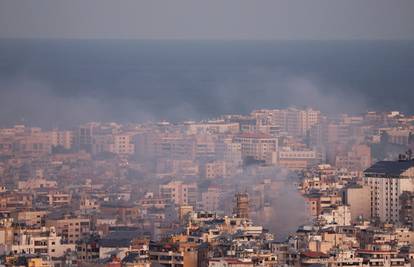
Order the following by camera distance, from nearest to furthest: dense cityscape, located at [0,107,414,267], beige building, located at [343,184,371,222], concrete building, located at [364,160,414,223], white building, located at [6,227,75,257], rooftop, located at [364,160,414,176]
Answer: dense cityscape, located at [0,107,414,267]
white building, located at [6,227,75,257]
beige building, located at [343,184,371,222]
concrete building, located at [364,160,414,223]
rooftop, located at [364,160,414,176]

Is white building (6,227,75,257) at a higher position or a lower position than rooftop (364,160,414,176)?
lower

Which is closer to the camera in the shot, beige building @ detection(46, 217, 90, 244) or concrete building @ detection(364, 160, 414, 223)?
beige building @ detection(46, 217, 90, 244)

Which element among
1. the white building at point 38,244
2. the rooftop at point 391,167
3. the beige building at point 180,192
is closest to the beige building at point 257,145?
the beige building at point 180,192

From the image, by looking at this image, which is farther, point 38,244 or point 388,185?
point 388,185

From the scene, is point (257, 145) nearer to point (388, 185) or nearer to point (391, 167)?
point (391, 167)

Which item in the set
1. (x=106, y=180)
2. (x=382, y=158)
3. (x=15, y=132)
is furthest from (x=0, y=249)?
(x=15, y=132)

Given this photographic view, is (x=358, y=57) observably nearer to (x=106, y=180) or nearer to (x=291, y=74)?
(x=291, y=74)

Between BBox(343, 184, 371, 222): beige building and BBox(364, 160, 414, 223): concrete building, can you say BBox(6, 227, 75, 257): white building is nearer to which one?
BBox(343, 184, 371, 222): beige building

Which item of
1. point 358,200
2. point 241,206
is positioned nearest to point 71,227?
point 241,206

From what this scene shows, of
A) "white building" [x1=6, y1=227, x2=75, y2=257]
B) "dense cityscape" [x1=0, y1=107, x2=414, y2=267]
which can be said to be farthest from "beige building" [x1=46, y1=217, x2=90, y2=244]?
"white building" [x1=6, y1=227, x2=75, y2=257]

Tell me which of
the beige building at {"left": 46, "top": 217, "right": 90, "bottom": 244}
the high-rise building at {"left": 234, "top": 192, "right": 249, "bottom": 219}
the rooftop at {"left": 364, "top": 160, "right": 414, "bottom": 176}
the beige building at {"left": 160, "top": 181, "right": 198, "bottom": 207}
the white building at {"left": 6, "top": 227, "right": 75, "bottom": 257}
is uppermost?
the rooftop at {"left": 364, "top": 160, "right": 414, "bottom": 176}
